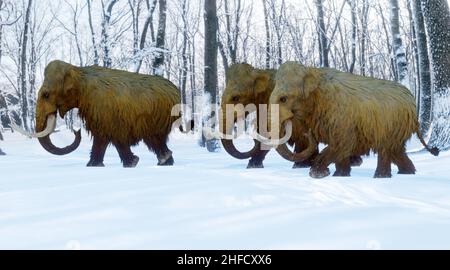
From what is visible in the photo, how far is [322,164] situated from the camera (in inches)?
179

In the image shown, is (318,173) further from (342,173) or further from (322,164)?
(342,173)

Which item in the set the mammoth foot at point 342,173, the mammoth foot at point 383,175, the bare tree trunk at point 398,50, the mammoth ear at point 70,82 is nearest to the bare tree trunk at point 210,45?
the mammoth ear at point 70,82

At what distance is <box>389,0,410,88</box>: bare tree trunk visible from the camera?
9977 millimetres

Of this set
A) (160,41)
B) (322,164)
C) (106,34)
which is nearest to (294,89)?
(322,164)

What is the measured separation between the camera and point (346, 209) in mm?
2791

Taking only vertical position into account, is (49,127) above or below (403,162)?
above

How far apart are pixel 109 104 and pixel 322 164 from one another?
2.89 metres

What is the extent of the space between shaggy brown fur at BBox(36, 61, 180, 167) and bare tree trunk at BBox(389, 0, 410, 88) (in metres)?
5.91

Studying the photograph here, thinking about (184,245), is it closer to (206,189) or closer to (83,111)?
(206,189)

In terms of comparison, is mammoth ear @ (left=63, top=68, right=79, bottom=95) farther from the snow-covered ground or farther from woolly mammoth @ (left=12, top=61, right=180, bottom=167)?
the snow-covered ground

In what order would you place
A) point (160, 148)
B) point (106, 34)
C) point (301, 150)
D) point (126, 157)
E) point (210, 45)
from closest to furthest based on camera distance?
point (301, 150) → point (126, 157) → point (160, 148) → point (210, 45) → point (106, 34)

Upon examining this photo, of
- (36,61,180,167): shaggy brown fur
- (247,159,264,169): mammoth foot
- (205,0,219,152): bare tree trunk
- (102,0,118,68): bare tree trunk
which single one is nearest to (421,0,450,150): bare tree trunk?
(247,159,264,169): mammoth foot
